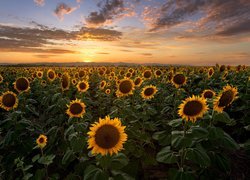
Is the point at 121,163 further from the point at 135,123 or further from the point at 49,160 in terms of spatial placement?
the point at 135,123

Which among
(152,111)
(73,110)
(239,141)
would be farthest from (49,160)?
(239,141)

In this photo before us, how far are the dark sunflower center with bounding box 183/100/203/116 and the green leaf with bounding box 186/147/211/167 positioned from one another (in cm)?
59

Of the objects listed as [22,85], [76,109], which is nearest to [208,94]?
[76,109]

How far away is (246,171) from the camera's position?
17.5ft

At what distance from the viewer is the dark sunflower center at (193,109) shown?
13.5 feet

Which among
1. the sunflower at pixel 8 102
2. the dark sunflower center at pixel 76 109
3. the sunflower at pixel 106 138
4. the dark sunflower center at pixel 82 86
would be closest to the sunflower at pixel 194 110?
the sunflower at pixel 106 138

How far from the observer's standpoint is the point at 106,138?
3.55 metres

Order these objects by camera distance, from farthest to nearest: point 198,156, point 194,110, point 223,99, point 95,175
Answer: point 223,99 → point 194,110 → point 198,156 → point 95,175

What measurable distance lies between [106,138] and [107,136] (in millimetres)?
33

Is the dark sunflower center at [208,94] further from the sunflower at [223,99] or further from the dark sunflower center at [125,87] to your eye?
the dark sunflower center at [125,87]

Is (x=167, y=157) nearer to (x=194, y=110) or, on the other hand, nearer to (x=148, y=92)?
(x=194, y=110)

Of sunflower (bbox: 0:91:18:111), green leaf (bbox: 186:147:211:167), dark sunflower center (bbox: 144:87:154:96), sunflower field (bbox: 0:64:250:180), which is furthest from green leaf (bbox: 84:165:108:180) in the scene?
sunflower (bbox: 0:91:18:111)

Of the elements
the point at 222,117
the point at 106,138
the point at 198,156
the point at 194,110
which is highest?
the point at 194,110

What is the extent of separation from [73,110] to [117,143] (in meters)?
2.27
